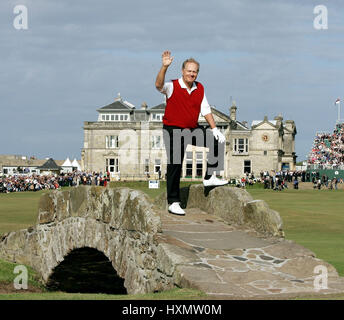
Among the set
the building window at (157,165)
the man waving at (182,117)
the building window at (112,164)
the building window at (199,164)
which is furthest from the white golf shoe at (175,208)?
the building window at (112,164)

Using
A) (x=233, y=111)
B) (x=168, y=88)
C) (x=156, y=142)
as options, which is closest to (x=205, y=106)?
(x=168, y=88)

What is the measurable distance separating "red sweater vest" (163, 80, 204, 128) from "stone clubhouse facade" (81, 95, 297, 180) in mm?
77474

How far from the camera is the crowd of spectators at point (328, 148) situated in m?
91.1

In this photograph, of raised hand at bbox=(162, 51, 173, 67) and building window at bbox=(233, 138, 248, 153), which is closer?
raised hand at bbox=(162, 51, 173, 67)

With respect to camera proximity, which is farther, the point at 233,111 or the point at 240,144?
the point at 233,111

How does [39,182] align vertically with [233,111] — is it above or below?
below

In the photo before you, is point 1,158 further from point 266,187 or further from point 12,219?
point 12,219

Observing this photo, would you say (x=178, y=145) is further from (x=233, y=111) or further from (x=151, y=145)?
(x=233, y=111)

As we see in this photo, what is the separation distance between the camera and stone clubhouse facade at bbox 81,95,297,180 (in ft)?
298

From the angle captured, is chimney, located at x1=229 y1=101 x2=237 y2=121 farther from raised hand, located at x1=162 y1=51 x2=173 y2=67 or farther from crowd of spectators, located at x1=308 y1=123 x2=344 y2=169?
raised hand, located at x1=162 y1=51 x2=173 y2=67

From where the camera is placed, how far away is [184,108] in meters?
10.7

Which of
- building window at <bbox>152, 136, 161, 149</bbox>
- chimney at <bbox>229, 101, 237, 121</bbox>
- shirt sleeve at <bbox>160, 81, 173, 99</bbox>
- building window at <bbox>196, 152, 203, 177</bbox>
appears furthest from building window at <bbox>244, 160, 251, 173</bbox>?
shirt sleeve at <bbox>160, 81, 173, 99</bbox>
